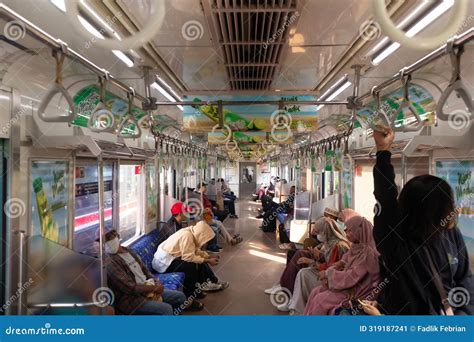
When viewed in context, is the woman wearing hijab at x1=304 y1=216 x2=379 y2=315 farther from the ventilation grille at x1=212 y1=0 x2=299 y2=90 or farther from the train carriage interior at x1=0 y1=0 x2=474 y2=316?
Answer: the ventilation grille at x1=212 y1=0 x2=299 y2=90

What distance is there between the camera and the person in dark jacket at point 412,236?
142 cm

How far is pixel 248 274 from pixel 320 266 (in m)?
2.14

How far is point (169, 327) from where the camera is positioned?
4.31 feet

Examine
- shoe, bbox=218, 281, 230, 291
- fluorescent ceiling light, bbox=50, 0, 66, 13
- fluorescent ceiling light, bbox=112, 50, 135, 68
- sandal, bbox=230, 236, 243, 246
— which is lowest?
shoe, bbox=218, 281, 230, 291

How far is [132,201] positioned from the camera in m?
6.16

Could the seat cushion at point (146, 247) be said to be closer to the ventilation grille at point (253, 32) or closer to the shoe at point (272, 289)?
the shoe at point (272, 289)

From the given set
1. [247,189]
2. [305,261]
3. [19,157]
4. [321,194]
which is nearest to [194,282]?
[305,261]

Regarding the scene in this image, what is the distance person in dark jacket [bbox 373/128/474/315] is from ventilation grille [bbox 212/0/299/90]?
882mm

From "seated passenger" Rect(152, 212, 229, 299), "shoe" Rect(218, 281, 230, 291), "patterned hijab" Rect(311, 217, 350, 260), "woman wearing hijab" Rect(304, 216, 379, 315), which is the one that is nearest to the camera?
"woman wearing hijab" Rect(304, 216, 379, 315)

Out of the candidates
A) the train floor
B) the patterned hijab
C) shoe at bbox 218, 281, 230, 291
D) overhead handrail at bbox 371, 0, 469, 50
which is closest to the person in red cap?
the train floor

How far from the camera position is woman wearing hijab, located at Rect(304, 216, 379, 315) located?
3.19 m

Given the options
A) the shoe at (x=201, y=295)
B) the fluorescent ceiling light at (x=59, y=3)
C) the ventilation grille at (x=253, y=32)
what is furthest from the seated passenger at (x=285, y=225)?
the fluorescent ceiling light at (x=59, y=3)

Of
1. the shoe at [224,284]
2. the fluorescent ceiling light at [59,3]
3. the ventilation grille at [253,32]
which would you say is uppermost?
the fluorescent ceiling light at [59,3]

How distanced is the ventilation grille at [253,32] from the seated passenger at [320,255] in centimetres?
229
